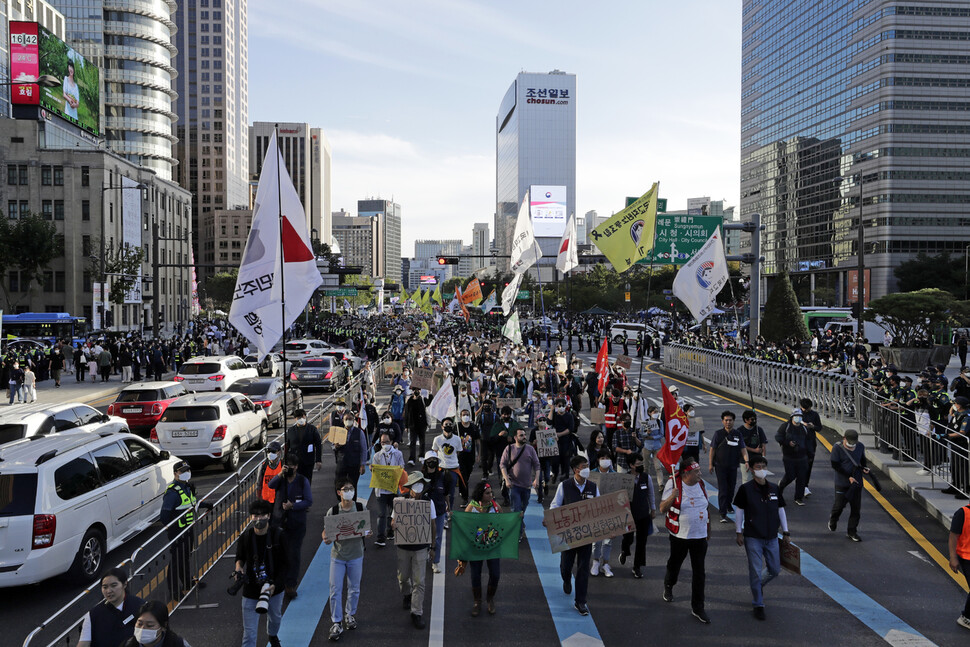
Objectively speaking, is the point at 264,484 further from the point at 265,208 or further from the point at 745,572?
the point at 745,572

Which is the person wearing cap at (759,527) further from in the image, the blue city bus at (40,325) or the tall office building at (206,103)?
the tall office building at (206,103)

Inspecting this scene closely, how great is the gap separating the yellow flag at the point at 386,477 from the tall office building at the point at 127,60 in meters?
97.9

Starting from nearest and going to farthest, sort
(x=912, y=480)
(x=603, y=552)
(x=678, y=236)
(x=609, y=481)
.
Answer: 1. (x=609, y=481)
2. (x=603, y=552)
3. (x=912, y=480)
4. (x=678, y=236)

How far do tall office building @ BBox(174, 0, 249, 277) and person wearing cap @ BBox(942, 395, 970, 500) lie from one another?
162011 mm

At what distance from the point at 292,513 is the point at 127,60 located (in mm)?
105244

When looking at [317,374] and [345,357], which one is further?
[345,357]

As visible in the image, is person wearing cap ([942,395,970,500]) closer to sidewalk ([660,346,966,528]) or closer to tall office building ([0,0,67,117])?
sidewalk ([660,346,966,528])

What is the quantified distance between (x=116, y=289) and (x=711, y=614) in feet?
203

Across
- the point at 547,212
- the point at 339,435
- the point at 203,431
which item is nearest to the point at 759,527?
the point at 339,435

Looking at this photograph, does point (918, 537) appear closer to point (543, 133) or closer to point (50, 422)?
point (50, 422)

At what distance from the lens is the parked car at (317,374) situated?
28359 mm

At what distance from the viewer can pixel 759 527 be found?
7.91m

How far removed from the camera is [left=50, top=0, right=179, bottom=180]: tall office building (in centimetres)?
9594

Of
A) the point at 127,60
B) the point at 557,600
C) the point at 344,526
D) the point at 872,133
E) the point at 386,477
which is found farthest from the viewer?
the point at 872,133
